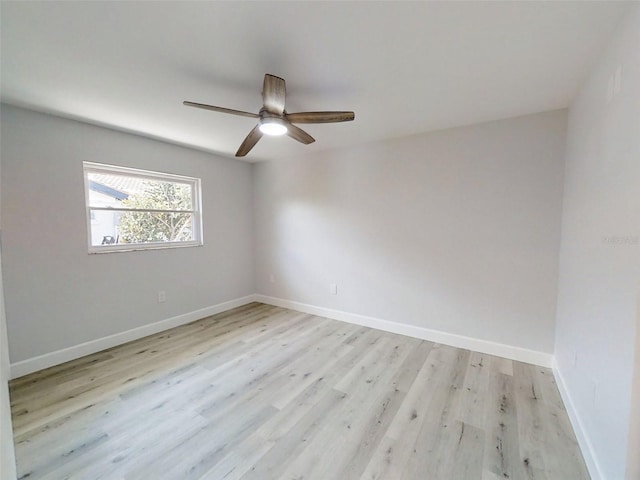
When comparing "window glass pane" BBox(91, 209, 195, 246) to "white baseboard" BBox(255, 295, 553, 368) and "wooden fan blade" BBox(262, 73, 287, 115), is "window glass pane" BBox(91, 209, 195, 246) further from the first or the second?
"wooden fan blade" BBox(262, 73, 287, 115)

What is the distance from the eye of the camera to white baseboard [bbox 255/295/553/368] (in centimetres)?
249

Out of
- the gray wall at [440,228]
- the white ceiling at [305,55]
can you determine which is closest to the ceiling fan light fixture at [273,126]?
the white ceiling at [305,55]

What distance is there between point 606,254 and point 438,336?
1825mm

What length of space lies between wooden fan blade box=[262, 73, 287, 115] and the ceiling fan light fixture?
6cm

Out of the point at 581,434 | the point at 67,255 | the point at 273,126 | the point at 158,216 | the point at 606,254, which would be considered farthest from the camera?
the point at 158,216

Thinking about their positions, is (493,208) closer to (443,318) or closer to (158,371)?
(443,318)

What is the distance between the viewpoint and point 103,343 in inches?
109

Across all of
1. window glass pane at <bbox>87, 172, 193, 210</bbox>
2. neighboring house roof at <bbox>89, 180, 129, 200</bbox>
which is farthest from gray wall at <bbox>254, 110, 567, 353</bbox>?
neighboring house roof at <bbox>89, 180, 129, 200</bbox>

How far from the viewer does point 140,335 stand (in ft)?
10.0

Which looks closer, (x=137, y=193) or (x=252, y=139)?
(x=252, y=139)

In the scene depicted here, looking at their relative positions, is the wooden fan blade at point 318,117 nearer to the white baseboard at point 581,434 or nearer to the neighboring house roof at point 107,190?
the neighboring house roof at point 107,190

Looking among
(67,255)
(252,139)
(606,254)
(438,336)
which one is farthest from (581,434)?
(67,255)

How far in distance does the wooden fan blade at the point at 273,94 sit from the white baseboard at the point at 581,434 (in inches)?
102

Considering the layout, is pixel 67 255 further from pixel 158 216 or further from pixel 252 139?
pixel 252 139
